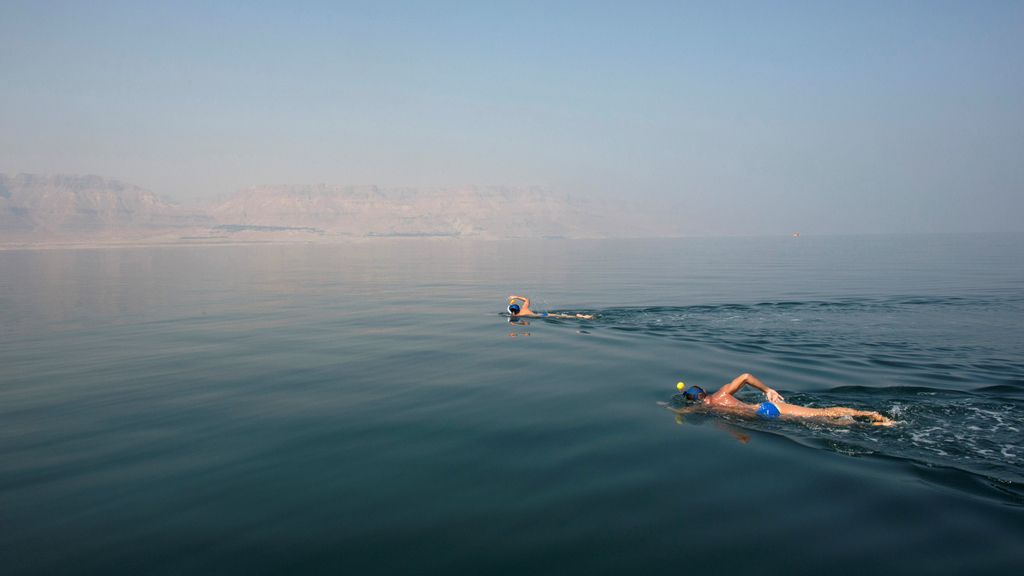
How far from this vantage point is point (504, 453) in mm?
10539

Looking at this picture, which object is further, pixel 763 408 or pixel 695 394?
pixel 695 394

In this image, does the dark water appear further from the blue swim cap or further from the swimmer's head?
the swimmer's head

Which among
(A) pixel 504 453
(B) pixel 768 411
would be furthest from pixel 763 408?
(A) pixel 504 453

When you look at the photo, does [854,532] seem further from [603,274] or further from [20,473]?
[603,274]

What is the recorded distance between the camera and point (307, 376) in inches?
657

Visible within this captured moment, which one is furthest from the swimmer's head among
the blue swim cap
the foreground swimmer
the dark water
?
the blue swim cap

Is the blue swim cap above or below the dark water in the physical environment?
above

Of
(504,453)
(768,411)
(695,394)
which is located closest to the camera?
(504,453)

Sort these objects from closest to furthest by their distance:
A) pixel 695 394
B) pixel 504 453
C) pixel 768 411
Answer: pixel 504 453
pixel 768 411
pixel 695 394

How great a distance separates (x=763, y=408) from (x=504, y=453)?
552 cm

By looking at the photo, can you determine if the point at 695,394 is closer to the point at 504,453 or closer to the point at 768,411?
the point at 768,411

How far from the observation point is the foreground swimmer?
11.9 m

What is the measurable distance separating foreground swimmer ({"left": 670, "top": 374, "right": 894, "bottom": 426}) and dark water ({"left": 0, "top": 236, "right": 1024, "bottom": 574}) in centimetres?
46

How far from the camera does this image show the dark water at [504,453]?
7376mm
